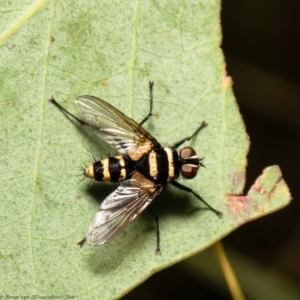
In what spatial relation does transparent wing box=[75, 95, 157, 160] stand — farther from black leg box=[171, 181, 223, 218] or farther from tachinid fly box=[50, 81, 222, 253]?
black leg box=[171, 181, 223, 218]

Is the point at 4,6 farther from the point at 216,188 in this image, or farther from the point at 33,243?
the point at 216,188

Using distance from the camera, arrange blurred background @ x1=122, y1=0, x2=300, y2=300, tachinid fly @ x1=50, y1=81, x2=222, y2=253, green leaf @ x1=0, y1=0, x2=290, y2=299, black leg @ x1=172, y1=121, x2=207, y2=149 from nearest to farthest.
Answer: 1. green leaf @ x1=0, y1=0, x2=290, y2=299
2. tachinid fly @ x1=50, y1=81, x2=222, y2=253
3. black leg @ x1=172, y1=121, x2=207, y2=149
4. blurred background @ x1=122, y1=0, x2=300, y2=300

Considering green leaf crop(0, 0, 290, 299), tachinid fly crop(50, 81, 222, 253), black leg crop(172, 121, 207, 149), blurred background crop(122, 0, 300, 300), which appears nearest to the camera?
green leaf crop(0, 0, 290, 299)

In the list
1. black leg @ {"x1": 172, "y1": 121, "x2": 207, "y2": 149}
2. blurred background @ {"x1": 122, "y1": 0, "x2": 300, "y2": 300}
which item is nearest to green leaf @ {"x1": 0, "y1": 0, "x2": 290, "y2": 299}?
black leg @ {"x1": 172, "y1": 121, "x2": 207, "y2": 149}

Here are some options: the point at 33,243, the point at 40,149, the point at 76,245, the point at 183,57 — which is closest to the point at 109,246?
the point at 76,245

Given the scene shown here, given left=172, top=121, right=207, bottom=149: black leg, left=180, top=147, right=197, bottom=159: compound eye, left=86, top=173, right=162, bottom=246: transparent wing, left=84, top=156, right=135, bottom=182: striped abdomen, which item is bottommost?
left=86, top=173, right=162, bottom=246: transparent wing

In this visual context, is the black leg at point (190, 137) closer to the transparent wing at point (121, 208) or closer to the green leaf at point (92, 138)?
the green leaf at point (92, 138)
